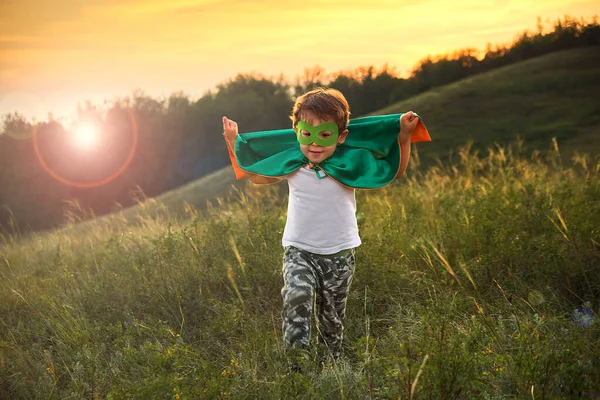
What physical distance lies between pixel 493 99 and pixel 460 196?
19778 mm

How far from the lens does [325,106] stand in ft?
11.5

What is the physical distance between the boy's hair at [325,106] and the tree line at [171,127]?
2662 centimetres

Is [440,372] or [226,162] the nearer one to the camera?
[440,372]

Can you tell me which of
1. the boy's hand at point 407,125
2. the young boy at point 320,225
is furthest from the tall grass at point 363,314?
the boy's hand at point 407,125

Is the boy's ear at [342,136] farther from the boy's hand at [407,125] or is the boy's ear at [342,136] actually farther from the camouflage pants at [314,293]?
the camouflage pants at [314,293]

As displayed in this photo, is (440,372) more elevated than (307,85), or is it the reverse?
(307,85)

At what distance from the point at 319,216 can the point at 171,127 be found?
38.6 m

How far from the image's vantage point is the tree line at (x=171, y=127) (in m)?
33.0

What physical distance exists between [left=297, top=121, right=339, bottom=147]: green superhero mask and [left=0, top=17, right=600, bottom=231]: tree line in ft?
87.7

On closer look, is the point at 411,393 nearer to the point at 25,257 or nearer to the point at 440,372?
the point at 440,372

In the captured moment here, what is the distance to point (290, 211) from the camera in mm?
3598

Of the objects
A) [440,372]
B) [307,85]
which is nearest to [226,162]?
[307,85]

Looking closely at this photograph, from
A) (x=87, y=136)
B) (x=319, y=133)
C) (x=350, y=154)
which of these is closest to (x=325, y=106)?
(x=319, y=133)

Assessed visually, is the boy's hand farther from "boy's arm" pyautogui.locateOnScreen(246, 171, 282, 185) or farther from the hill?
the hill
